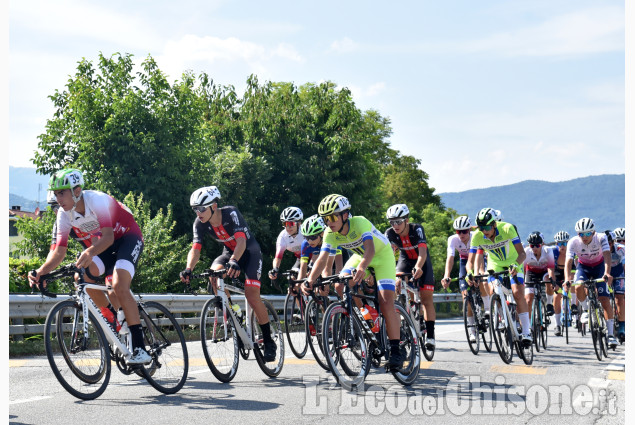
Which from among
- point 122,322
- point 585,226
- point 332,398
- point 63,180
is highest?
point 63,180

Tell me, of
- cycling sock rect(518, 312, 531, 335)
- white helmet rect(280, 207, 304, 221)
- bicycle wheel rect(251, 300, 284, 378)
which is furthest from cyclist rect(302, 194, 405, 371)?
white helmet rect(280, 207, 304, 221)

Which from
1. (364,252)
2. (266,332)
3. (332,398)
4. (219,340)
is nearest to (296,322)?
(266,332)

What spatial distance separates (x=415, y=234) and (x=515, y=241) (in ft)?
4.94

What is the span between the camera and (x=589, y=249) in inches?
536

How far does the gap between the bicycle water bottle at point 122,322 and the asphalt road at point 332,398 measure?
617 millimetres

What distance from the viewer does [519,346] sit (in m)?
11.2

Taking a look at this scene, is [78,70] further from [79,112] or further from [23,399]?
[23,399]

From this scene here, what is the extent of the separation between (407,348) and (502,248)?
390 centimetres

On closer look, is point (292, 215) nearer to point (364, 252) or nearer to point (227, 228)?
point (227, 228)

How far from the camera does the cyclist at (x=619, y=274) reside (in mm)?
13461

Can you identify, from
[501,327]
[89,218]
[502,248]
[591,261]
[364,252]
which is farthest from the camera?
[591,261]

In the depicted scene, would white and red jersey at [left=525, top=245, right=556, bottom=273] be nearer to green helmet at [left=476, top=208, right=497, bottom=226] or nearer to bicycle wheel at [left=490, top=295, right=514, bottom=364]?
green helmet at [left=476, top=208, right=497, bottom=226]

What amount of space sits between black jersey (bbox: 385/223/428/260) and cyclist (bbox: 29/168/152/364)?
5.03 m

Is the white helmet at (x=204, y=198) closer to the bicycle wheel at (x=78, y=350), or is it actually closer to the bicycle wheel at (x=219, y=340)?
the bicycle wheel at (x=219, y=340)
